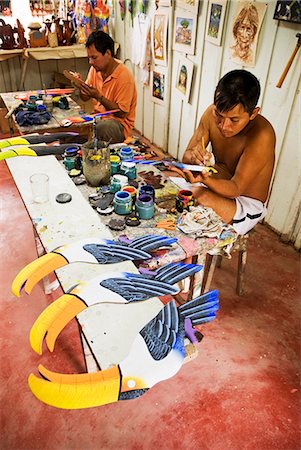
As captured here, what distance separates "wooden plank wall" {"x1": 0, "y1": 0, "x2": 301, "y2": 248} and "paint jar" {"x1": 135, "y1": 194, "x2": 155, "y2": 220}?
5.06ft

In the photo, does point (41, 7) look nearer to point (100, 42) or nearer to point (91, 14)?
point (91, 14)

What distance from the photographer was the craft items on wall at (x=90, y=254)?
1419 mm

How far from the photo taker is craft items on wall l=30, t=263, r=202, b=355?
3.92 ft

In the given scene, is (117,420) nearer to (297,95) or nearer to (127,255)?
(127,255)

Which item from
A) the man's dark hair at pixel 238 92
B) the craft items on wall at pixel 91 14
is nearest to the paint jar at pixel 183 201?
the man's dark hair at pixel 238 92

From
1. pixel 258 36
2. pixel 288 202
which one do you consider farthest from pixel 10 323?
pixel 258 36

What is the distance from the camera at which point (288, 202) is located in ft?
9.50

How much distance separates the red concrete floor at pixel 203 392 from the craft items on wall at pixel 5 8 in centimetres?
438

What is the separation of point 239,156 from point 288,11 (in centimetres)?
115

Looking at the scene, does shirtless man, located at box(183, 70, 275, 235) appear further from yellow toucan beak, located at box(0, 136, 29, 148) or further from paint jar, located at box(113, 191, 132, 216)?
yellow toucan beak, located at box(0, 136, 29, 148)

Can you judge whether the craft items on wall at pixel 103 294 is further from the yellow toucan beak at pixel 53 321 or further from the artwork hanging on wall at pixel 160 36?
the artwork hanging on wall at pixel 160 36

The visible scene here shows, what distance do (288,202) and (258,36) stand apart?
52.2 inches

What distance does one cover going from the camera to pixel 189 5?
133 inches

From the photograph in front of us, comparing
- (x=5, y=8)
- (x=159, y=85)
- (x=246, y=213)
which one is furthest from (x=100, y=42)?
(x=5, y=8)
